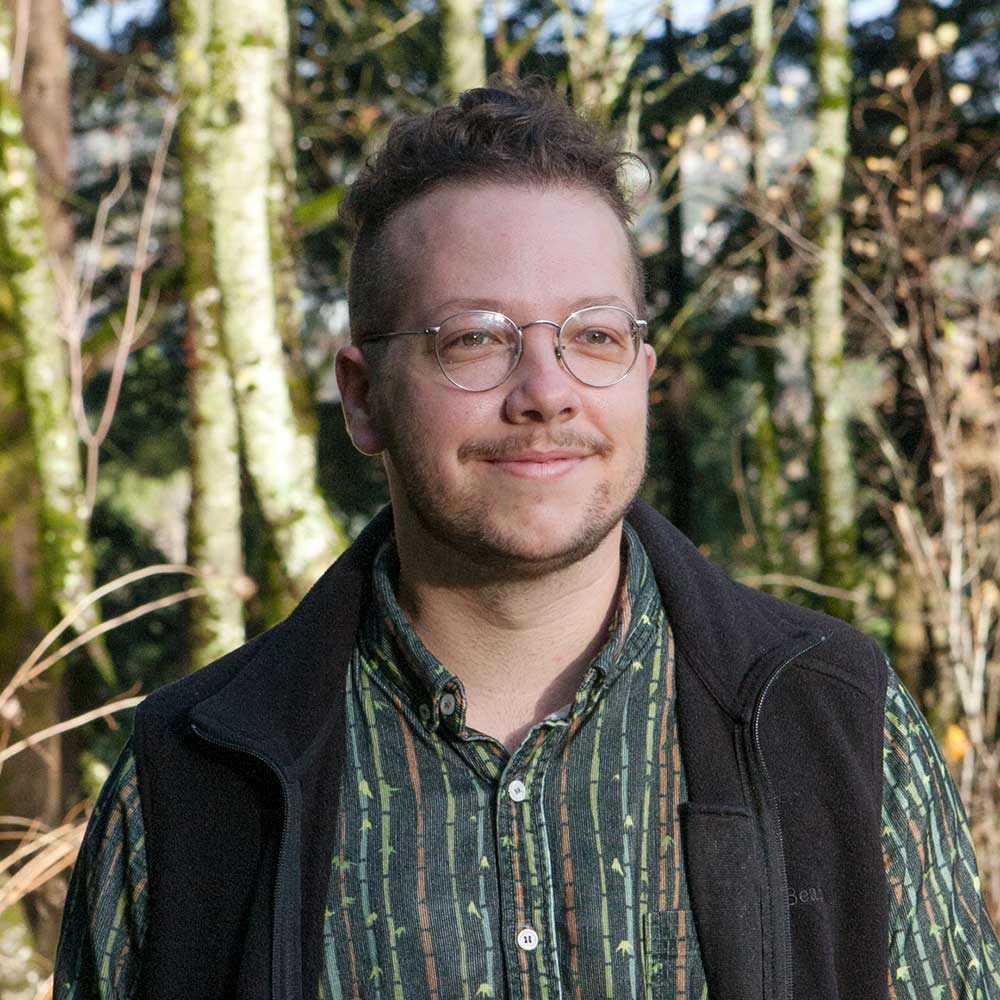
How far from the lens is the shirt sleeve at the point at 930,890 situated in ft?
6.25

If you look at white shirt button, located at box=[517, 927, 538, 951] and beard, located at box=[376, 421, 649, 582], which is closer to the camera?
white shirt button, located at box=[517, 927, 538, 951]

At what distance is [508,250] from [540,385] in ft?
0.80

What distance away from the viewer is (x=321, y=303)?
1356 cm

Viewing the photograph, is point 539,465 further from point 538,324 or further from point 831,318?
point 831,318

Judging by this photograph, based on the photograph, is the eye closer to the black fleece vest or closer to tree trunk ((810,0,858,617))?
the black fleece vest

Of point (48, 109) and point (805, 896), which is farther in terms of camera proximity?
point (48, 109)

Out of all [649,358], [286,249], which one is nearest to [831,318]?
[286,249]

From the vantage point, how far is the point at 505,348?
208cm

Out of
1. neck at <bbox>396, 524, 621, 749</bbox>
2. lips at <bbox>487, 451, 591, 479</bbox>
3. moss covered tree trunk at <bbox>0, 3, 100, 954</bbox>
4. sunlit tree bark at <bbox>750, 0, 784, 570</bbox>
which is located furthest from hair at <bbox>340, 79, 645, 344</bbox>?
sunlit tree bark at <bbox>750, 0, 784, 570</bbox>

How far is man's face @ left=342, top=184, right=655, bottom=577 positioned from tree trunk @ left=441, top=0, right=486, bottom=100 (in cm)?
580

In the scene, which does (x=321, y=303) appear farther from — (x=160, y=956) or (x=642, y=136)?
(x=160, y=956)

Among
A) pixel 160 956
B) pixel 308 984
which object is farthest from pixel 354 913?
pixel 160 956

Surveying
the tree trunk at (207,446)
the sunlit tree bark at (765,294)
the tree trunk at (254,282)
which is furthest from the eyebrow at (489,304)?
the sunlit tree bark at (765,294)

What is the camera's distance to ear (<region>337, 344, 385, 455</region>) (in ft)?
7.60
